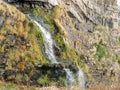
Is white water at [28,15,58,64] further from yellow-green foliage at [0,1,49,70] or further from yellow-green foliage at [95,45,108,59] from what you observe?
yellow-green foliage at [95,45,108,59]

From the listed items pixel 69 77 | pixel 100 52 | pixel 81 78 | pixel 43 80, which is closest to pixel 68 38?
pixel 81 78

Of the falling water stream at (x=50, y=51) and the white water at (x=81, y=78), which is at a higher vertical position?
the falling water stream at (x=50, y=51)

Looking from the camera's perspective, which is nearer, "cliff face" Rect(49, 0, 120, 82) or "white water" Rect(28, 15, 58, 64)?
"white water" Rect(28, 15, 58, 64)

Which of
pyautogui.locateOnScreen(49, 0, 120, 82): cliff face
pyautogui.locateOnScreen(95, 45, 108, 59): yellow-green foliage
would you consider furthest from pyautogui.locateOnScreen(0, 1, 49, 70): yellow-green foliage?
pyautogui.locateOnScreen(95, 45, 108, 59): yellow-green foliage

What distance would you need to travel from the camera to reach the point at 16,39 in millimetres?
34500

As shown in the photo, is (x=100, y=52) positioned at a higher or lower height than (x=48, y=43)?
lower

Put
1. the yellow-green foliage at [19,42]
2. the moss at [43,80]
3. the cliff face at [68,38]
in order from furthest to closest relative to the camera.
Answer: the moss at [43,80], the cliff face at [68,38], the yellow-green foliage at [19,42]

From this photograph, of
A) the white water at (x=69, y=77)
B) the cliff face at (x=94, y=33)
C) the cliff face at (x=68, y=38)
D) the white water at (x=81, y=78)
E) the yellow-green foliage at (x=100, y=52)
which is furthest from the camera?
the yellow-green foliage at (x=100, y=52)

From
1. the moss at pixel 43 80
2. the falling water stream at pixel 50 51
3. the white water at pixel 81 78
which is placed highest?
the falling water stream at pixel 50 51

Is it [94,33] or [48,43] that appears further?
[94,33]

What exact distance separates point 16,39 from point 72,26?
16554 mm

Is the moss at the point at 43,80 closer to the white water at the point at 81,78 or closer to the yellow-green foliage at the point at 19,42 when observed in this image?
the yellow-green foliage at the point at 19,42

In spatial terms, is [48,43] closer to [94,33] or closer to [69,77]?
[69,77]

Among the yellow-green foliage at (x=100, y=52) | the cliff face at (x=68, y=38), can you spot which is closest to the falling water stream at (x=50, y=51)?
the cliff face at (x=68, y=38)
